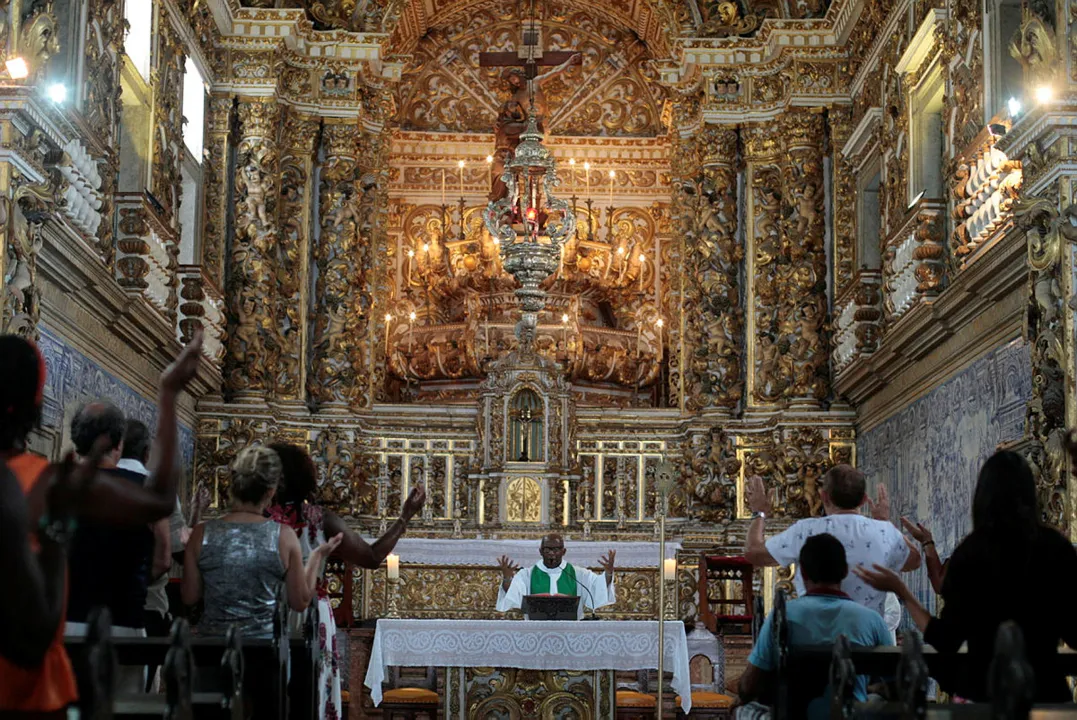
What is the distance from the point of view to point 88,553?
6199mm

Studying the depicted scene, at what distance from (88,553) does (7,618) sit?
2405 millimetres

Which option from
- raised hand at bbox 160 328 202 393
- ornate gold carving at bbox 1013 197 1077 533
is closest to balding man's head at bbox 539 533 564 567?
ornate gold carving at bbox 1013 197 1077 533

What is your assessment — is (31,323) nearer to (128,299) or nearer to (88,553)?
(128,299)

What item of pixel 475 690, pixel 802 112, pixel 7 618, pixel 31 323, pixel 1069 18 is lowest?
pixel 475 690

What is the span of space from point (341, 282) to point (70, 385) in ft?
21.9

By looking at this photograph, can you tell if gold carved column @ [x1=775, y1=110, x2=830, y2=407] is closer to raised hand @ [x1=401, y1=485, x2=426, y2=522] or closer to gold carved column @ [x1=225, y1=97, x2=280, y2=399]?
gold carved column @ [x1=225, y1=97, x2=280, y2=399]

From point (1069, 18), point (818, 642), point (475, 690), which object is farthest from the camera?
point (475, 690)

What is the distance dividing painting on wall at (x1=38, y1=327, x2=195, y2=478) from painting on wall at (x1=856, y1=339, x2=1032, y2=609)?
23.2 ft

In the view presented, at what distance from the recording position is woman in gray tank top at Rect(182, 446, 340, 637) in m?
7.00

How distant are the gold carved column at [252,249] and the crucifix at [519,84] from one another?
2.70 meters

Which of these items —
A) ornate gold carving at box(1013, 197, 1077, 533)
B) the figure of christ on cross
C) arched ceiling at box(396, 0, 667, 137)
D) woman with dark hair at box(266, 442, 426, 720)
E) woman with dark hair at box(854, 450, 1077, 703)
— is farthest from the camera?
arched ceiling at box(396, 0, 667, 137)

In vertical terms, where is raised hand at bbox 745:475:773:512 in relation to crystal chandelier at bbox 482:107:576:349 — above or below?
below

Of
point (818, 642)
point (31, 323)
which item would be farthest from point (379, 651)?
point (818, 642)

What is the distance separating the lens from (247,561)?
700cm
